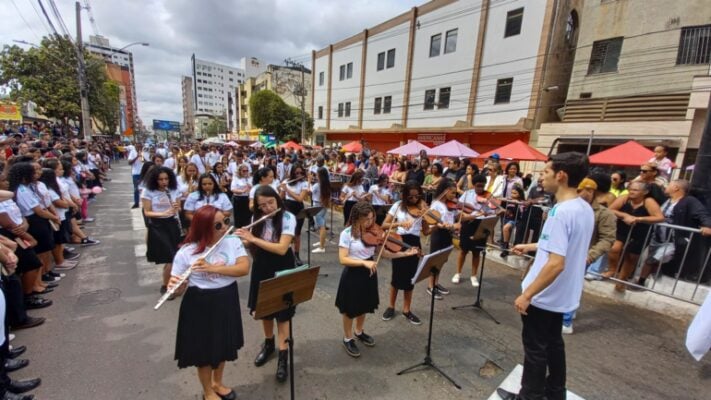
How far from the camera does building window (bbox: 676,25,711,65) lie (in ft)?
41.0

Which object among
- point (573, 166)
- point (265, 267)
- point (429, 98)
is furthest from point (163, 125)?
point (573, 166)

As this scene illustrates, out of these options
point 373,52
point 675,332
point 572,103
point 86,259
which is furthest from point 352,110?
point 675,332

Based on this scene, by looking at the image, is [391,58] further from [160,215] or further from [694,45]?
[160,215]

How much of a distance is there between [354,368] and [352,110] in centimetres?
2865

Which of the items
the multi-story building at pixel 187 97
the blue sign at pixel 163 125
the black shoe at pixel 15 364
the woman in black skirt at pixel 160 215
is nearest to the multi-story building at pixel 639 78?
the woman in black skirt at pixel 160 215

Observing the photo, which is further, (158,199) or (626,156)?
(626,156)

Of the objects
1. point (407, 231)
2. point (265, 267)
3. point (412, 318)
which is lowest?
point (412, 318)

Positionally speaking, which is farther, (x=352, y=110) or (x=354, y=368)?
(x=352, y=110)

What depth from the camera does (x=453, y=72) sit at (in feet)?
69.6

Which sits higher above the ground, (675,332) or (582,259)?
(582,259)

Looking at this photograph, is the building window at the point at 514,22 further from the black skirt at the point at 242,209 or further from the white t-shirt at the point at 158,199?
the white t-shirt at the point at 158,199

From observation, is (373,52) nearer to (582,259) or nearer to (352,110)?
(352,110)

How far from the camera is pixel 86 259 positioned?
20.4 feet

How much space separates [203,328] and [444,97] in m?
22.5
